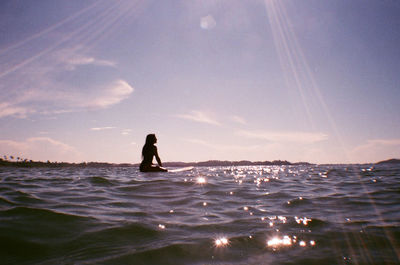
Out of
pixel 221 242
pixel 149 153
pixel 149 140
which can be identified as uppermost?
pixel 149 140

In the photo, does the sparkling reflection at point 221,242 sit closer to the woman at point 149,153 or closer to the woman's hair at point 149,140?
the woman at point 149,153

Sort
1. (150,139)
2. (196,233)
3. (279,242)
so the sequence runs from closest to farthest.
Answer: (279,242)
(196,233)
(150,139)

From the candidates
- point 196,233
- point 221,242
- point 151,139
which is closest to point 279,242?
point 221,242

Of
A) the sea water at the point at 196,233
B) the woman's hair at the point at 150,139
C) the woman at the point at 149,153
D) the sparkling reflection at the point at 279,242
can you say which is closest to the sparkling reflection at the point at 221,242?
the sea water at the point at 196,233

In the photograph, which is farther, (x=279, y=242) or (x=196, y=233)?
(x=196, y=233)

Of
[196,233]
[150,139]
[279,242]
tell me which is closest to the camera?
[279,242]

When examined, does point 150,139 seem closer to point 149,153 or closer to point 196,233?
point 149,153

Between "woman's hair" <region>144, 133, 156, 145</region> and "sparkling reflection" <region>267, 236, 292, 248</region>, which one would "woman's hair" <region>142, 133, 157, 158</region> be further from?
"sparkling reflection" <region>267, 236, 292, 248</region>

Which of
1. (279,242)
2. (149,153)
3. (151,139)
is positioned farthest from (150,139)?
(279,242)

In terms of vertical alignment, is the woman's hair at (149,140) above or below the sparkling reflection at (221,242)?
above

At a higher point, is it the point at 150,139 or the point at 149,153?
the point at 150,139

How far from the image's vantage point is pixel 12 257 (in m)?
2.37

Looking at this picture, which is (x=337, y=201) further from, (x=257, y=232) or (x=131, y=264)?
(x=131, y=264)

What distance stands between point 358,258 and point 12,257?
370 cm
